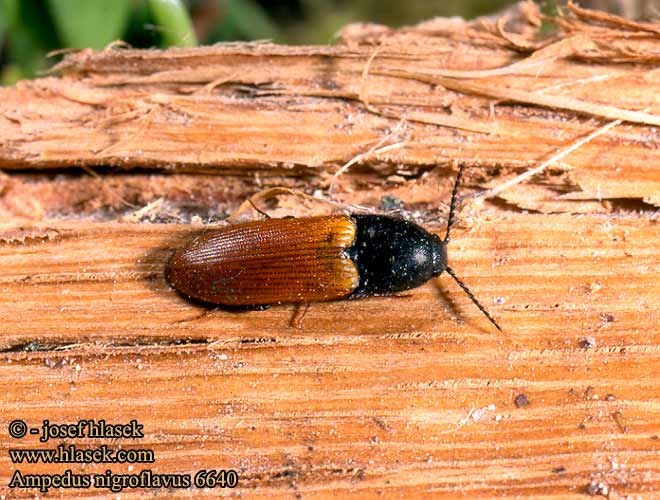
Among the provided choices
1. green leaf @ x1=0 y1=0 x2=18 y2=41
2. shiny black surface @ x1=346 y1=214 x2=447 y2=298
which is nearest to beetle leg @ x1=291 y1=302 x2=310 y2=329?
shiny black surface @ x1=346 y1=214 x2=447 y2=298

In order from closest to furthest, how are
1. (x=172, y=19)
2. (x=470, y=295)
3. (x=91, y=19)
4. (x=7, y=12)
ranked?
1. (x=470, y=295)
2. (x=172, y=19)
3. (x=91, y=19)
4. (x=7, y=12)

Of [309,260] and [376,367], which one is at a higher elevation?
[309,260]

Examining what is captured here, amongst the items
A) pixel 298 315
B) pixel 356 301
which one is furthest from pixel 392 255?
pixel 298 315

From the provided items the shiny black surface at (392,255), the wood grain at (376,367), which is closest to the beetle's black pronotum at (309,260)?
the shiny black surface at (392,255)

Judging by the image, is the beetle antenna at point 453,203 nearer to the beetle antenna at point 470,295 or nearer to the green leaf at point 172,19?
the beetle antenna at point 470,295

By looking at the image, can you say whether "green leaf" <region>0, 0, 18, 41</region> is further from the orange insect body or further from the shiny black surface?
the shiny black surface

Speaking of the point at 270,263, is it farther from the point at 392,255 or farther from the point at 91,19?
the point at 91,19
